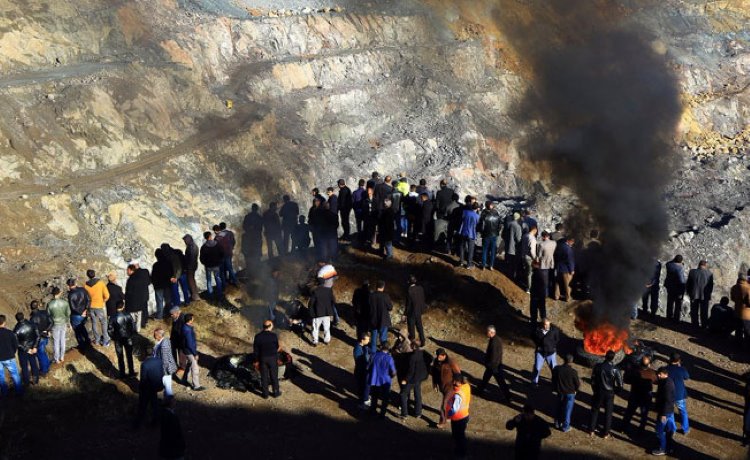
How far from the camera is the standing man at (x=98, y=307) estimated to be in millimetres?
15391

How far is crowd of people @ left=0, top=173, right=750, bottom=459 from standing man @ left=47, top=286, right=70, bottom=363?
0.03 m

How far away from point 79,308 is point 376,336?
6114mm

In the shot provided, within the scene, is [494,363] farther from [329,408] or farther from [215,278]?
[215,278]

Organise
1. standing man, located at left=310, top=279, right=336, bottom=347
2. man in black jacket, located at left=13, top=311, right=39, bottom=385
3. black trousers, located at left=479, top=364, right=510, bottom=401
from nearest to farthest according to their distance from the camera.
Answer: man in black jacket, located at left=13, top=311, right=39, bottom=385
black trousers, located at left=479, top=364, right=510, bottom=401
standing man, located at left=310, top=279, right=336, bottom=347

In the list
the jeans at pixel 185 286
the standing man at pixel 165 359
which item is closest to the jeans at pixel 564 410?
the standing man at pixel 165 359

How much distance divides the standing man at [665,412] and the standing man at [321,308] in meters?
6.83

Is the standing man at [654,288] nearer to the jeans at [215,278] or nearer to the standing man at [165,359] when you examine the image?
the jeans at [215,278]

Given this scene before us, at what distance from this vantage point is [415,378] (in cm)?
1373

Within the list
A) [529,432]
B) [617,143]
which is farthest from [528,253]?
[529,432]

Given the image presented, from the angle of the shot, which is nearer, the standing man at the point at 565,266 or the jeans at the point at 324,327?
the jeans at the point at 324,327

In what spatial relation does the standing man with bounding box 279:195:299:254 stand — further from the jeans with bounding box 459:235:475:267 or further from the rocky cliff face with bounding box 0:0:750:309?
the rocky cliff face with bounding box 0:0:750:309

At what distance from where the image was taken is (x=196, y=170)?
30562 millimetres

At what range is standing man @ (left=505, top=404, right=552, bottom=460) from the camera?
11.7 m

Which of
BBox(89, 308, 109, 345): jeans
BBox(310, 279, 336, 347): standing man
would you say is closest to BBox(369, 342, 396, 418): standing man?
BBox(310, 279, 336, 347): standing man
